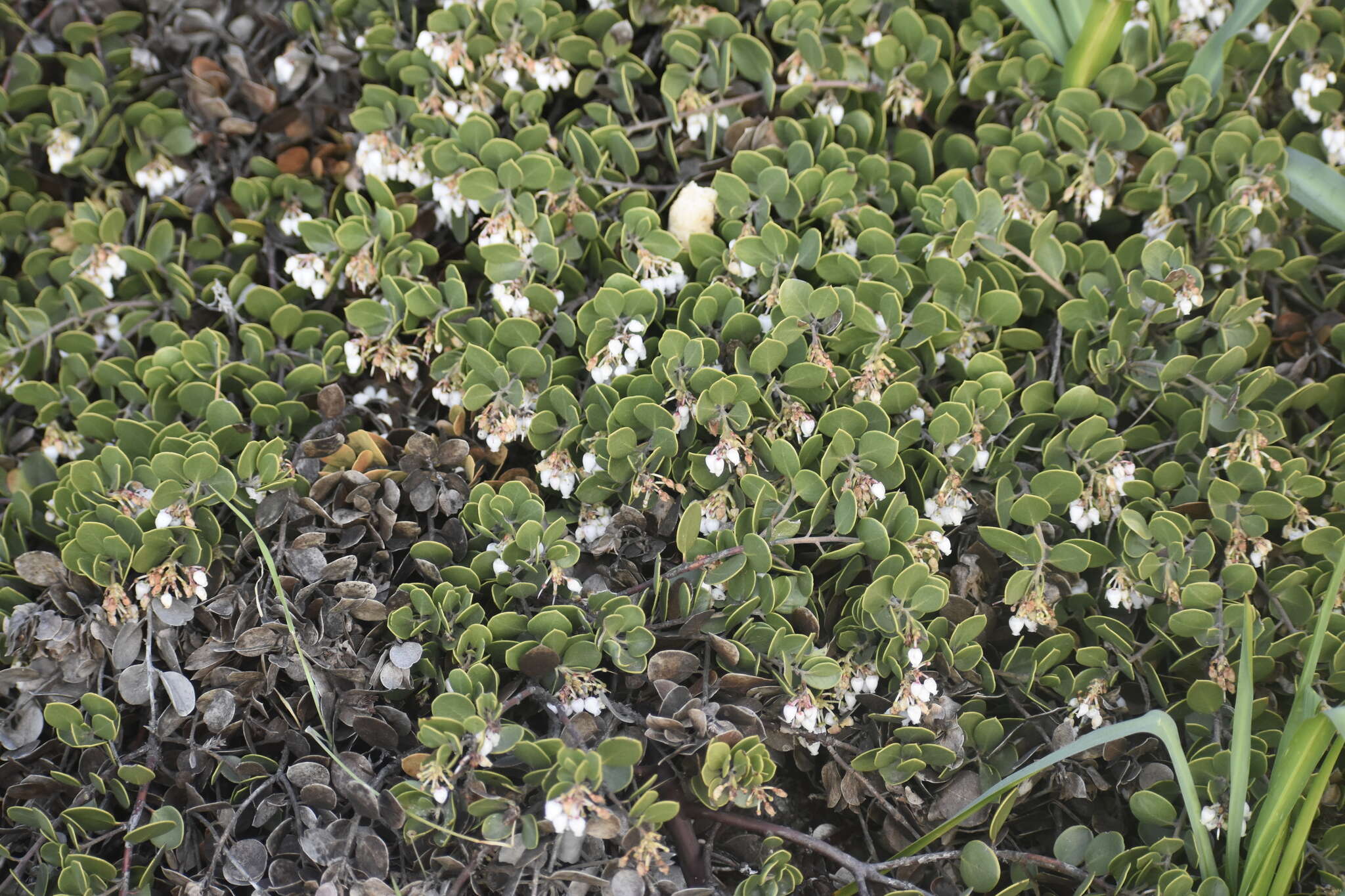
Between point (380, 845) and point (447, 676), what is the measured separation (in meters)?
0.24

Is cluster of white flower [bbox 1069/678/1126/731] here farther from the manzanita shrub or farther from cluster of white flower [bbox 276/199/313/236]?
cluster of white flower [bbox 276/199/313/236]

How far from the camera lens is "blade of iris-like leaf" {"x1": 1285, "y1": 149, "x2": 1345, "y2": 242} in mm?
1713

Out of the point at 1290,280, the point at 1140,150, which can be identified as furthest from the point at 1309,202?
the point at 1140,150

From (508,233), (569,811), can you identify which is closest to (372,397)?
(508,233)

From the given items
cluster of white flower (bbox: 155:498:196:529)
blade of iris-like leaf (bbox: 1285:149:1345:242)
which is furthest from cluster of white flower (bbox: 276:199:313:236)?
blade of iris-like leaf (bbox: 1285:149:1345:242)

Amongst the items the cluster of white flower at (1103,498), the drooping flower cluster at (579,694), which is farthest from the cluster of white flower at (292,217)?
the cluster of white flower at (1103,498)

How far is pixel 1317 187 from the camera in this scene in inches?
68.1

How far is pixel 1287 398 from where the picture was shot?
1.59 m

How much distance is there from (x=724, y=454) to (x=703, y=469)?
75 mm

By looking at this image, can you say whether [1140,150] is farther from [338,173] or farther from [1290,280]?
[338,173]

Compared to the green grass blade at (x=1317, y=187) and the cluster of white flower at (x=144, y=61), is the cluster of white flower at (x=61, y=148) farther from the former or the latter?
the green grass blade at (x=1317, y=187)

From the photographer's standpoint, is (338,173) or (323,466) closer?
(323,466)

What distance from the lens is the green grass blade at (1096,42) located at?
1731 mm

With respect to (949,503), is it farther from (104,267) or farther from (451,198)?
(104,267)
